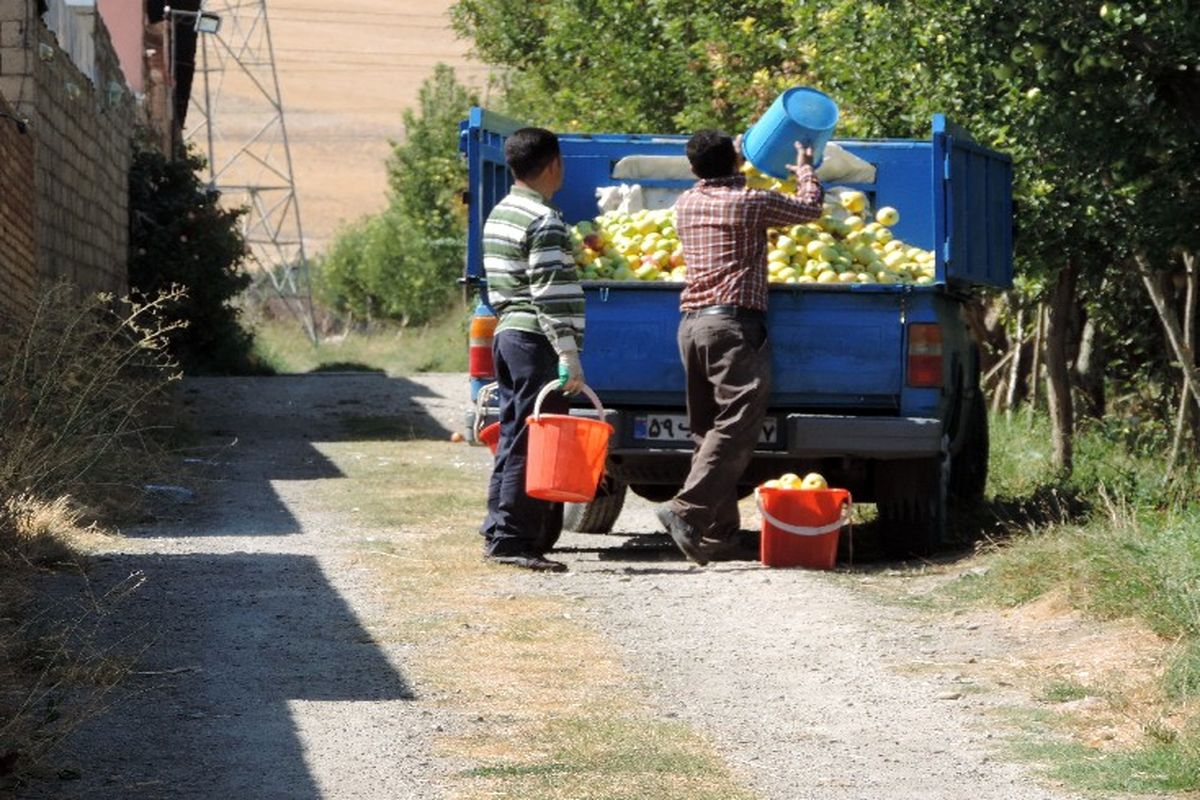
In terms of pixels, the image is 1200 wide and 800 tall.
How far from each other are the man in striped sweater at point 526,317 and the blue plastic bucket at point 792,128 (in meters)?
1.17

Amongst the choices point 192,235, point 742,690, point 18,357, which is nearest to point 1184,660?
point 742,690

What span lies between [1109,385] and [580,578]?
9323 mm

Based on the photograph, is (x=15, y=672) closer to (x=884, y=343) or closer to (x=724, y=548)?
(x=724, y=548)

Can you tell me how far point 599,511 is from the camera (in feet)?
39.0

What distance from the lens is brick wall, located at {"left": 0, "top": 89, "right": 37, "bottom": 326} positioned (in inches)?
521

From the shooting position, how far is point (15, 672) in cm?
706

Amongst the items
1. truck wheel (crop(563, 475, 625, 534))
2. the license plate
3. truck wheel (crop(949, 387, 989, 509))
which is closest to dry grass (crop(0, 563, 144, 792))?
the license plate

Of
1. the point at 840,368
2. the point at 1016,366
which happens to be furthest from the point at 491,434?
the point at 1016,366

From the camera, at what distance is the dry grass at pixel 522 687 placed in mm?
6051

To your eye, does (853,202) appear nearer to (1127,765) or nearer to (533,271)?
(533,271)

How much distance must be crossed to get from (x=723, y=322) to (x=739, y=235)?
1.38 ft

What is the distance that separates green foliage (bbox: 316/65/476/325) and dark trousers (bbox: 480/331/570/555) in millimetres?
38169

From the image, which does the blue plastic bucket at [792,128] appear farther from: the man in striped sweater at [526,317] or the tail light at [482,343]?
the tail light at [482,343]

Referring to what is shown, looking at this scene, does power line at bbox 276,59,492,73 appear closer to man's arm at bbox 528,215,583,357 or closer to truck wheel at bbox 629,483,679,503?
truck wheel at bbox 629,483,679,503
